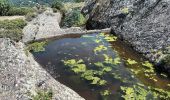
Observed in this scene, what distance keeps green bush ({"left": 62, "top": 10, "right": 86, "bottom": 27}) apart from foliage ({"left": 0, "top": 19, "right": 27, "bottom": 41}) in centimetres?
832

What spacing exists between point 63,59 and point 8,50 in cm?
759

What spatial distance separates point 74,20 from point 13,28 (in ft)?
41.5

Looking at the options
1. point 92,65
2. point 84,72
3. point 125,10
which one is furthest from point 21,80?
point 125,10

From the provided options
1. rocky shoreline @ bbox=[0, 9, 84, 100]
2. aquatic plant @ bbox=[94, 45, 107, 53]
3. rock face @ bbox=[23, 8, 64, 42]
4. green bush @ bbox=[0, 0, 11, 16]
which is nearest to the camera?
rocky shoreline @ bbox=[0, 9, 84, 100]

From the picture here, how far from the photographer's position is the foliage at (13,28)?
1743 inches

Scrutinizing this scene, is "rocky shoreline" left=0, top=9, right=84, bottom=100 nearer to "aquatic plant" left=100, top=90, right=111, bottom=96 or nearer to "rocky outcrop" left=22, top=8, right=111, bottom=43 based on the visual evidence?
"aquatic plant" left=100, top=90, right=111, bottom=96

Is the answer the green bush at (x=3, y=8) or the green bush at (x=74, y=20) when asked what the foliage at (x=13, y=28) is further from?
the green bush at (x=3, y=8)

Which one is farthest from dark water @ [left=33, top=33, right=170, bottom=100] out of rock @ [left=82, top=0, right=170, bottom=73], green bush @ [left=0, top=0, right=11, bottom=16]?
green bush @ [left=0, top=0, right=11, bottom=16]

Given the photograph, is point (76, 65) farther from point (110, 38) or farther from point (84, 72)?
point (110, 38)

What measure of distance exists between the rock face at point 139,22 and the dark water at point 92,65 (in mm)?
1586

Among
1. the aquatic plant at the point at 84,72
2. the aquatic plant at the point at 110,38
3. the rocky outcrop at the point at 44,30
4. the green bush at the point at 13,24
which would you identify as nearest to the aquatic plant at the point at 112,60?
the aquatic plant at the point at 84,72

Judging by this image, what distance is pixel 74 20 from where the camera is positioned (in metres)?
58.8

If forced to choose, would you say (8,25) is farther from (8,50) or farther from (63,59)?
(8,50)

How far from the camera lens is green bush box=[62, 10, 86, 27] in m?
57.0
